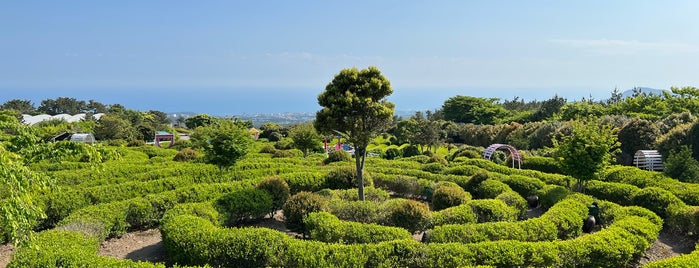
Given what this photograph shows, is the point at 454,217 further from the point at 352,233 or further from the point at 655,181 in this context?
the point at 655,181

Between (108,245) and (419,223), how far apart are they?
9010 mm

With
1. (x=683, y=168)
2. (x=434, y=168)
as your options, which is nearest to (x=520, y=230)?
(x=434, y=168)

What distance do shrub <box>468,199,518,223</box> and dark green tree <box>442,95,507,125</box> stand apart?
61.4m

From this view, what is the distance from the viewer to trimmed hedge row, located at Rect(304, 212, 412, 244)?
403 inches

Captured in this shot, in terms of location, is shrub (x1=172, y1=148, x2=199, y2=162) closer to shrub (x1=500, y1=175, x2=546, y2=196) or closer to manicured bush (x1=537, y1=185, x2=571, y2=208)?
shrub (x1=500, y1=175, x2=546, y2=196)

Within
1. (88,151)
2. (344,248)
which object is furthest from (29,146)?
(344,248)

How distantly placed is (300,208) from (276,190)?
260 cm

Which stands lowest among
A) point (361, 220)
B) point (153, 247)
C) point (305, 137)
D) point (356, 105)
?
point (153, 247)

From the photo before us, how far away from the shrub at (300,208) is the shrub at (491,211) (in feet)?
15.4

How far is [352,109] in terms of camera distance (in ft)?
45.2

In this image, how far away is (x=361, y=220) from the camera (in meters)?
12.5

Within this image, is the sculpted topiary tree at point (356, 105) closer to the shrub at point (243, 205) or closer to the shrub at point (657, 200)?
the shrub at point (243, 205)

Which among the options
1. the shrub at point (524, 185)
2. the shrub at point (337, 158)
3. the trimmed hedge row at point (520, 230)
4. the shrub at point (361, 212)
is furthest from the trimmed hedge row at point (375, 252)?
the shrub at point (337, 158)

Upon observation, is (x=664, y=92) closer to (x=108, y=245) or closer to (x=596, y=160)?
(x=596, y=160)
